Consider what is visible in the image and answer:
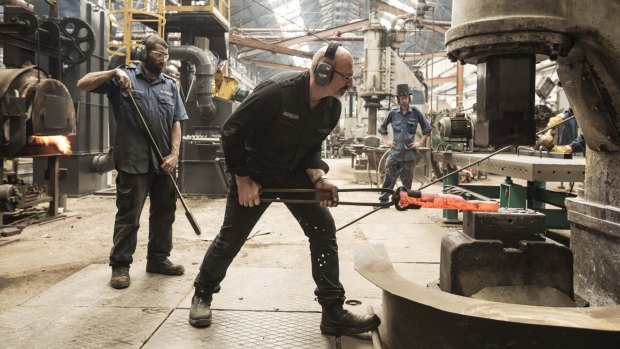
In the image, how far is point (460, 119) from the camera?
4566mm

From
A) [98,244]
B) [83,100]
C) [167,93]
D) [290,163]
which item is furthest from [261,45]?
[290,163]

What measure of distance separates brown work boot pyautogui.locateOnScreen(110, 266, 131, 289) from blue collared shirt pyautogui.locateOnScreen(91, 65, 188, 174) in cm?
65

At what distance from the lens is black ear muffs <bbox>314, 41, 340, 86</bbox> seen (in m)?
2.11

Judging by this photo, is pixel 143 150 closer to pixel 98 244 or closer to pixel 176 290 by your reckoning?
pixel 176 290

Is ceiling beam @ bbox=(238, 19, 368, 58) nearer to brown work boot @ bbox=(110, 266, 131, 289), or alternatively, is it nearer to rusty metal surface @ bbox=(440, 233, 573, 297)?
brown work boot @ bbox=(110, 266, 131, 289)

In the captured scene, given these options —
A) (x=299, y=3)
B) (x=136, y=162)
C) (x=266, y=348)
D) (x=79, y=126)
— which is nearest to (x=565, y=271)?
(x=266, y=348)

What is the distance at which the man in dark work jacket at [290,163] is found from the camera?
2.18m

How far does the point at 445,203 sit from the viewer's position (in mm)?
2033

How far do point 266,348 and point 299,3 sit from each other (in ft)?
57.9

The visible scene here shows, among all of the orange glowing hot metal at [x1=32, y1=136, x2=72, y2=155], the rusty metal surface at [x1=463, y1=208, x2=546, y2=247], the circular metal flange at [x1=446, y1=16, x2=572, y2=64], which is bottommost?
the rusty metal surface at [x1=463, y1=208, x2=546, y2=247]

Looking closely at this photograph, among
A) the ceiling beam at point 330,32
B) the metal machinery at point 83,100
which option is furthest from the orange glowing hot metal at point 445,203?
the ceiling beam at point 330,32

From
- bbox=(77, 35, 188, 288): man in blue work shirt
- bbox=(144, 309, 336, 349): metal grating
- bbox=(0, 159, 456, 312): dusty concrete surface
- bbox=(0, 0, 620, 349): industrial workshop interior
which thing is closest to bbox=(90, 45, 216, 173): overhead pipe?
bbox=(0, 0, 620, 349): industrial workshop interior

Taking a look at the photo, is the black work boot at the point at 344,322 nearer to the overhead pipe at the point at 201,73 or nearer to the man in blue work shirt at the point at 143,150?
the man in blue work shirt at the point at 143,150

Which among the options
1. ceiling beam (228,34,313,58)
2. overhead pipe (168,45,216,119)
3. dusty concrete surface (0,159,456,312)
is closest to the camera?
dusty concrete surface (0,159,456,312)
